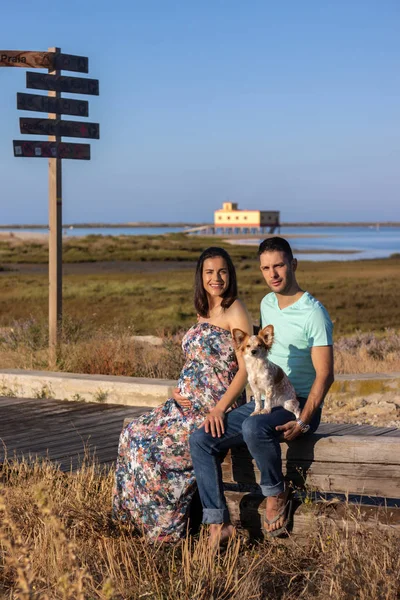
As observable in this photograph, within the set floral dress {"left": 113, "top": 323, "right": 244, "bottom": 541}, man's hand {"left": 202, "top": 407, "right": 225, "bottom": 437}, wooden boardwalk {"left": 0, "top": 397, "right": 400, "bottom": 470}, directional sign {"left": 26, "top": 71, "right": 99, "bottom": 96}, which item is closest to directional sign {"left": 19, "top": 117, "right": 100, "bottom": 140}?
directional sign {"left": 26, "top": 71, "right": 99, "bottom": 96}

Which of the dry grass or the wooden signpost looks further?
the wooden signpost

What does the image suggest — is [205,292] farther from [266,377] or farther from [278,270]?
[266,377]

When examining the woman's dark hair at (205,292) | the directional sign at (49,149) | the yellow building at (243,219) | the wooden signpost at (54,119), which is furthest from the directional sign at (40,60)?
the yellow building at (243,219)

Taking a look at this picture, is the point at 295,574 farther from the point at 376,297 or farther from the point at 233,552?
the point at 376,297

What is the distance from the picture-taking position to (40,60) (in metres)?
11.2

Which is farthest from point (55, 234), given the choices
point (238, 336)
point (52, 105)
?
point (238, 336)

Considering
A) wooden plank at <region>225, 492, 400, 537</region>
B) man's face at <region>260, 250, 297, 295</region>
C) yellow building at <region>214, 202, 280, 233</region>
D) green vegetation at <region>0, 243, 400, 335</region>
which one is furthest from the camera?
yellow building at <region>214, 202, 280, 233</region>

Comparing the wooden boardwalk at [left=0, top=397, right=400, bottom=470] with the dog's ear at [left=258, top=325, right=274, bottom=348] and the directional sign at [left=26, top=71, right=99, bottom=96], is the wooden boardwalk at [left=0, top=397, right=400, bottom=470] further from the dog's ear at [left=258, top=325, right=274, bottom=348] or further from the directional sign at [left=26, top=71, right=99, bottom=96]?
the directional sign at [left=26, top=71, right=99, bottom=96]

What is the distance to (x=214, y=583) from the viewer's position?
416cm

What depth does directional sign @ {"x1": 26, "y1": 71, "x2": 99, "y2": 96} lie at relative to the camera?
36.6 feet

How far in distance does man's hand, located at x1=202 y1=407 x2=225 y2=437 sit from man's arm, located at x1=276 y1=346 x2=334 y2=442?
33cm

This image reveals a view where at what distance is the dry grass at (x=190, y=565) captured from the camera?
13.2 feet

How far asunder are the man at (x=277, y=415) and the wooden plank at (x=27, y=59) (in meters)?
7.13

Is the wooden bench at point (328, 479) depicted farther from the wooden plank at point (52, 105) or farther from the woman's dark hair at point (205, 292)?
the wooden plank at point (52, 105)
